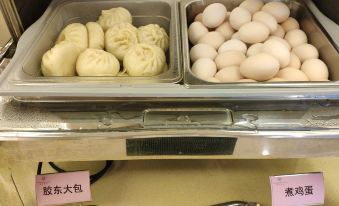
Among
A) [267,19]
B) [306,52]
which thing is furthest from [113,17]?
[306,52]

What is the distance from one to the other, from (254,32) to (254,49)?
5 centimetres

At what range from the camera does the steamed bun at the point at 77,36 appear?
81 cm

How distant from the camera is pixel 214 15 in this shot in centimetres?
89

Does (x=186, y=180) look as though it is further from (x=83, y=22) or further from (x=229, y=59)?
(x=83, y=22)

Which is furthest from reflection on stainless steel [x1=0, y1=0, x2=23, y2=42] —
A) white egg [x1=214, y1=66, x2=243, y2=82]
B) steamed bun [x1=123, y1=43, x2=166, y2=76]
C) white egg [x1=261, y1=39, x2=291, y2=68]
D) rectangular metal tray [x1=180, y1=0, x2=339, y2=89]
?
white egg [x1=261, y1=39, x2=291, y2=68]

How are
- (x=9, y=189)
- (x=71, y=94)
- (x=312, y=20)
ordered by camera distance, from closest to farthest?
(x=71, y=94)
(x=9, y=189)
(x=312, y=20)

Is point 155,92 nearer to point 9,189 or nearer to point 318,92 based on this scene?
point 318,92

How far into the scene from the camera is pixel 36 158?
0.67 meters

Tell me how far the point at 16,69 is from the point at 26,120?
0.13 metres

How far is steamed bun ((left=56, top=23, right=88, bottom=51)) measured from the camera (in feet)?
2.64

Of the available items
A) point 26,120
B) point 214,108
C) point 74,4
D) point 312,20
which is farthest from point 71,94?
point 312,20

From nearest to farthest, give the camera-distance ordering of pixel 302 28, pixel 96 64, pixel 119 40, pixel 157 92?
pixel 157 92
pixel 96 64
pixel 119 40
pixel 302 28

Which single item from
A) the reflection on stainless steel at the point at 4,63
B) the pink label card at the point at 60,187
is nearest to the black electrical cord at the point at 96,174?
the pink label card at the point at 60,187

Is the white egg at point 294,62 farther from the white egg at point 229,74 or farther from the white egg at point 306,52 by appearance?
the white egg at point 229,74
